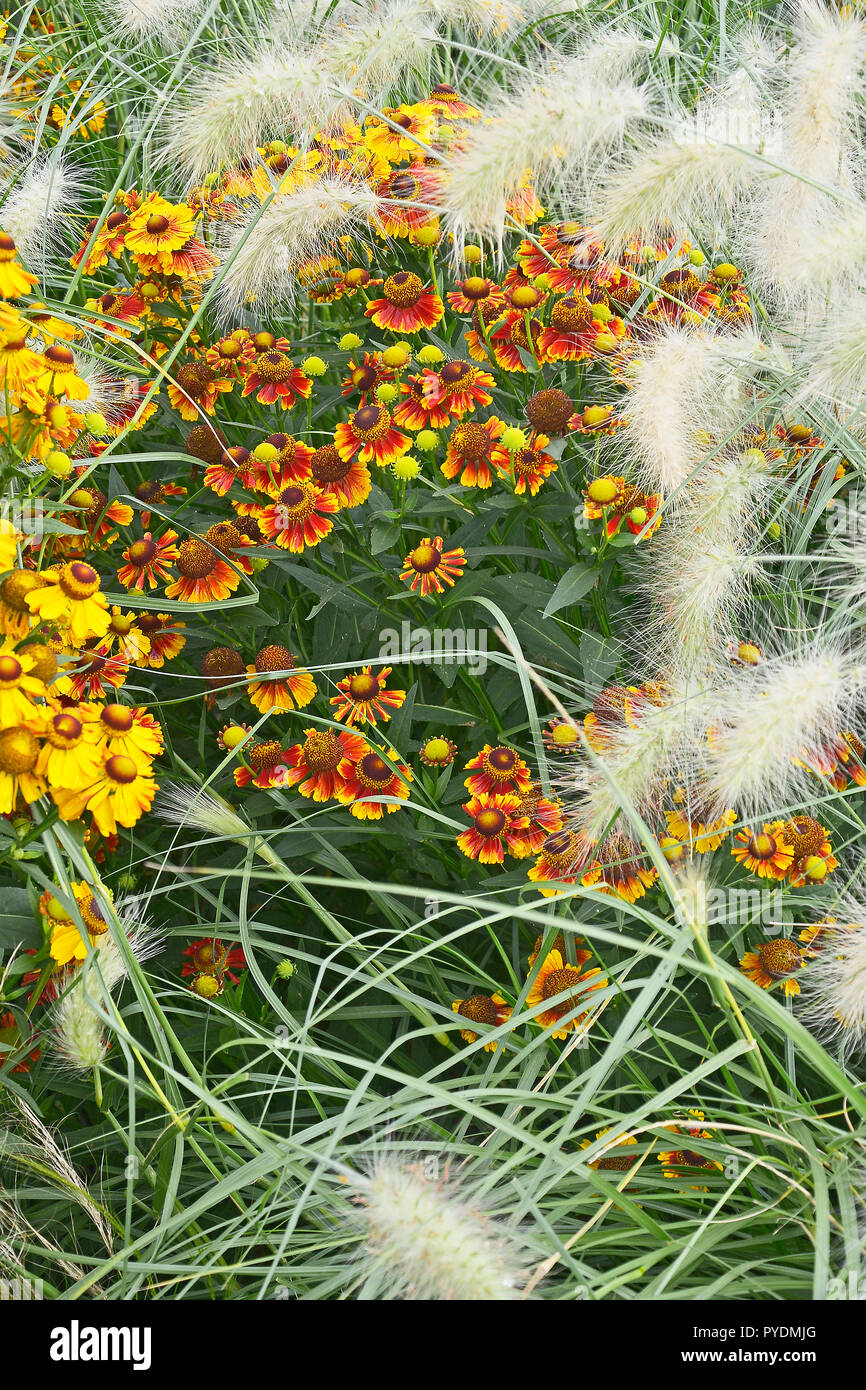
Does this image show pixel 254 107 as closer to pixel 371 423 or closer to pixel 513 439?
pixel 371 423

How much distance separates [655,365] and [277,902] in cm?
102

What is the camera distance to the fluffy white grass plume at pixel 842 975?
1212 mm

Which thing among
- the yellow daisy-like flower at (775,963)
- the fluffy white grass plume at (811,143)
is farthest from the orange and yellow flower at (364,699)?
the fluffy white grass plume at (811,143)

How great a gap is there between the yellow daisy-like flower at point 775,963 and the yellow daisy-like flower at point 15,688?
0.95 metres

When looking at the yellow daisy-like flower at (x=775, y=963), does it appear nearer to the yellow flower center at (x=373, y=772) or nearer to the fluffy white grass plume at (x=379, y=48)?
the yellow flower center at (x=373, y=772)

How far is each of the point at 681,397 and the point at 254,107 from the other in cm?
90

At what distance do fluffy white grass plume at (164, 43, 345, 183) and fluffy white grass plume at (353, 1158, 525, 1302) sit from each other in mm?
1617

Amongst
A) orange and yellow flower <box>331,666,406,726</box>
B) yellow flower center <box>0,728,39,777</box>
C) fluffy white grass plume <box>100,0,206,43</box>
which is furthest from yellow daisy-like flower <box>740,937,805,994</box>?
fluffy white grass plume <box>100,0,206,43</box>

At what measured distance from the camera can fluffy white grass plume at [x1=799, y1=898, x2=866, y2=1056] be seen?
1212 millimetres

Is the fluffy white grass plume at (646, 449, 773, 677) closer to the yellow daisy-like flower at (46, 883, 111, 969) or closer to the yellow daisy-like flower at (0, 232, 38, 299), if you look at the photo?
the yellow daisy-like flower at (46, 883, 111, 969)

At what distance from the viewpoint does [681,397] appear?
5.09ft

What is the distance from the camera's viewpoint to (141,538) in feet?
6.32

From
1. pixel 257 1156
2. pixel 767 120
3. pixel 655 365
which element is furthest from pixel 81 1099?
pixel 767 120
